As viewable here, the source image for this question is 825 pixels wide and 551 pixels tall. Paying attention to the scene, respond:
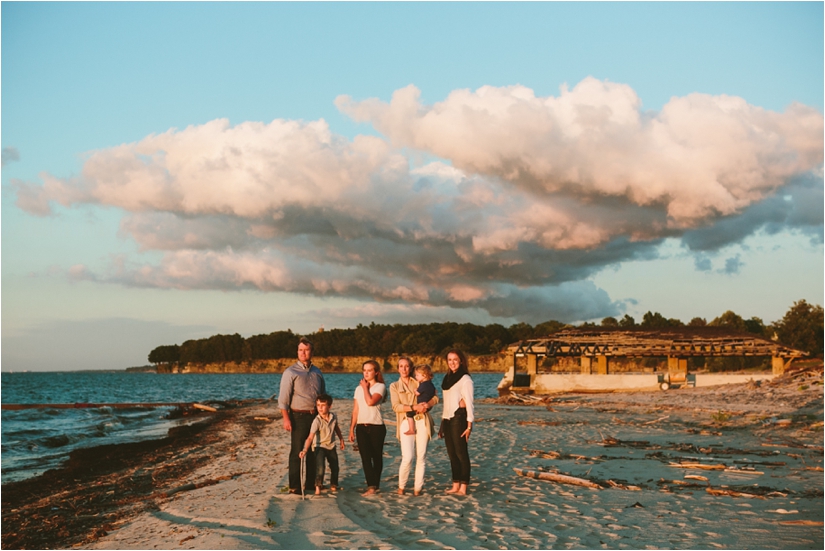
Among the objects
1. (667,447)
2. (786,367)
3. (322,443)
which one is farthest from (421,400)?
(786,367)

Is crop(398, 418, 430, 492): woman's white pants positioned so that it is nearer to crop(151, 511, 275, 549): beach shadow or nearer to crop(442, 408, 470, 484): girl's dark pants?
crop(442, 408, 470, 484): girl's dark pants

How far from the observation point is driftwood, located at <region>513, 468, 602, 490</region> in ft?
32.6

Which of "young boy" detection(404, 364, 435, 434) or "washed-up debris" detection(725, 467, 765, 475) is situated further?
"washed-up debris" detection(725, 467, 765, 475)

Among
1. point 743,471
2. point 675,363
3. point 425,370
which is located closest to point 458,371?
point 425,370

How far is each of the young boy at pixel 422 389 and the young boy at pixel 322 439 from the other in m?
1.01

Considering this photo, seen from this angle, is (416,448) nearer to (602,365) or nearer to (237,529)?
(237,529)

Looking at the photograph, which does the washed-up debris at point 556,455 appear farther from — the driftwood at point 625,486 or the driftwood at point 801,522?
the driftwood at point 801,522

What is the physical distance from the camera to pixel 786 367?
42375 millimetres

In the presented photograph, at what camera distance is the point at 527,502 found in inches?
349

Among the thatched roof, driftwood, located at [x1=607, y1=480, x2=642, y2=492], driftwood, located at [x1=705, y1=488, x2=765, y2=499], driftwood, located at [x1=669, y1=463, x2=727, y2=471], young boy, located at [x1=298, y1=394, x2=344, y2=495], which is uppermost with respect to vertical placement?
the thatched roof

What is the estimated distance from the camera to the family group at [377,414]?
8898 millimetres

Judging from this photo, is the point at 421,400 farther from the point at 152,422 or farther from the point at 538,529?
the point at 152,422

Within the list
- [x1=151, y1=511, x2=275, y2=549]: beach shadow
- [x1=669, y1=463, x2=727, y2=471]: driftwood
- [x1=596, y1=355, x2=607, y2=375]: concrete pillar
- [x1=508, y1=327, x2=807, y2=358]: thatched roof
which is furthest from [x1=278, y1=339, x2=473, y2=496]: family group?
[x1=596, y1=355, x2=607, y2=375]: concrete pillar

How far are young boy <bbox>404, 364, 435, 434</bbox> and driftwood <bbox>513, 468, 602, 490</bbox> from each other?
278cm
